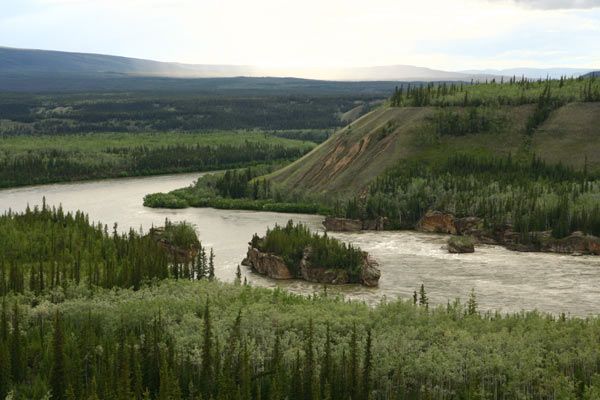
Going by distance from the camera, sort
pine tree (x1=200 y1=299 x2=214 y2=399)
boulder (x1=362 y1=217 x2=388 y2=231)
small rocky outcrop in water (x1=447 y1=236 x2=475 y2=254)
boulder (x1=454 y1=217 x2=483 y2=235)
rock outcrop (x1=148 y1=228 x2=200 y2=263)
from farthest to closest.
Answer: boulder (x1=362 y1=217 x2=388 y2=231) < boulder (x1=454 y1=217 x2=483 y2=235) < small rocky outcrop in water (x1=447 y1=236 x2=475 y2=254) < rock outcrop (x1=148 y1=228 x2=200 y2=263) < pine tree (x1=200 y1=299 x2=214 y2=399)

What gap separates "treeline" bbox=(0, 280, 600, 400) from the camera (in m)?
55.2

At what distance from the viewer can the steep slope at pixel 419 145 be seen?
149625 millimetres

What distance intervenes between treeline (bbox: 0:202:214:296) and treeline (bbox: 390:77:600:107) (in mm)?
76682

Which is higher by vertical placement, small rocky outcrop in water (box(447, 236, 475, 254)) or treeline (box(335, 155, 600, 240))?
treeline (box(335, 155, 600, 240))

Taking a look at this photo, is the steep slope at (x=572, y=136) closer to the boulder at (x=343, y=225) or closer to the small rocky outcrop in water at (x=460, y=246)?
the boulder at (x=343, y=225)

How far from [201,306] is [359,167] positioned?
88.0 metres

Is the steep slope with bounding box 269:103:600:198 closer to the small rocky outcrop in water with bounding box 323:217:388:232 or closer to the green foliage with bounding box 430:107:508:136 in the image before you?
the green foliage with bounding box 430:107:508:136

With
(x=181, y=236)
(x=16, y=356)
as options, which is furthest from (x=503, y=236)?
(x=16, y=356)

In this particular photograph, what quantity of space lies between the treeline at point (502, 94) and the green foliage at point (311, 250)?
73605mm

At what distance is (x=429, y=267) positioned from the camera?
101 meters

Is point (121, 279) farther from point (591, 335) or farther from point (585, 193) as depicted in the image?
point (585, 193)

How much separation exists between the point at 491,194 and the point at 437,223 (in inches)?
385

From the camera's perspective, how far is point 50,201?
161m

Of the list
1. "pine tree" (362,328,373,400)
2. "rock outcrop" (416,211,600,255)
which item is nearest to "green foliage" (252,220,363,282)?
"rock outcrop" (416,211,600,255)
